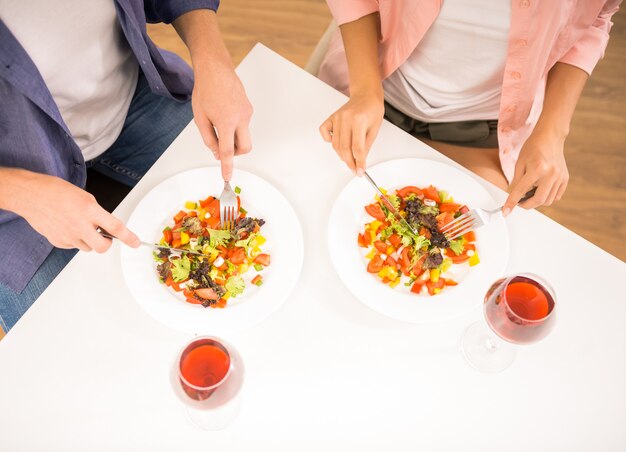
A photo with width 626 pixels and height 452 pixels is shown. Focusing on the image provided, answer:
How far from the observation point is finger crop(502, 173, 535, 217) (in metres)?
1.13

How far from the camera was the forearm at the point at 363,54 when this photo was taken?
4.15 feet

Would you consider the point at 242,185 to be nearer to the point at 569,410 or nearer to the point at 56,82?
the point at 56,82

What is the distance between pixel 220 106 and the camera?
44.1 inches

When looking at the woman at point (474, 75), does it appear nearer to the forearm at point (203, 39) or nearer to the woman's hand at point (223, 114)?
the woman's hand at point (223, 114)

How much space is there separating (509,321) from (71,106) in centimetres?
120

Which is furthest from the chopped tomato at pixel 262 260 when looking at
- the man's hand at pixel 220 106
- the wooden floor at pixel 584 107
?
the wooden floor at pixel 584 107

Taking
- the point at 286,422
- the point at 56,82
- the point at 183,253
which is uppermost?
the point at 56,82

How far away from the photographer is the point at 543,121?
1.27 meters

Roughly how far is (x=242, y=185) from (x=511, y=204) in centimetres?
65

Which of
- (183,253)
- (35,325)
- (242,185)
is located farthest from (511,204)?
(35,325)

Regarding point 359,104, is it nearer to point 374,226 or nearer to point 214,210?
point 374,226

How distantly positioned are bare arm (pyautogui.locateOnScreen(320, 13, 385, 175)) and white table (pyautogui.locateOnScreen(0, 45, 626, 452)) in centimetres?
25

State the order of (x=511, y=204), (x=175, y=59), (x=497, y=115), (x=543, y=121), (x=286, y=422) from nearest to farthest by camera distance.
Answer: (x=286, y=422)
(x=511, y=204)
(x=543, y=121)
(x=497, y=115)
(x=175, y=59)

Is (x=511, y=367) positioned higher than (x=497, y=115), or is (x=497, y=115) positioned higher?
(x=497, y=115)
